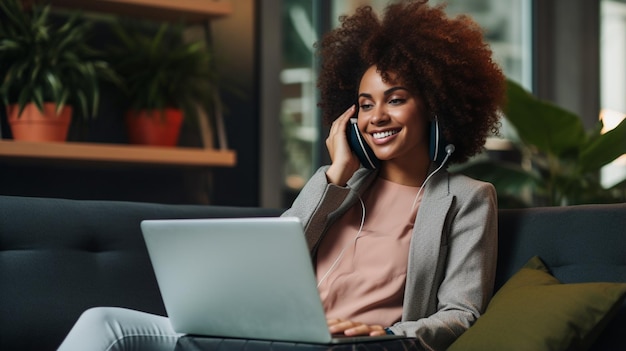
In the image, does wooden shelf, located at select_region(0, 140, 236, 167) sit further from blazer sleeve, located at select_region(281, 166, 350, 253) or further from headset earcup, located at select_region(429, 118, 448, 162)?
headset earcup, located at select_region(429, 118, 448, 162)

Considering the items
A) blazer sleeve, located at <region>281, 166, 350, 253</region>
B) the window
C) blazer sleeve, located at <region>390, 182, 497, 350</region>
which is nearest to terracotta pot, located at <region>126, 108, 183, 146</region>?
blazer sleeve, located at <region>281, 166, 350, 253</region>

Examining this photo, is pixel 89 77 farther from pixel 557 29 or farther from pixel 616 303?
pixel 557 29

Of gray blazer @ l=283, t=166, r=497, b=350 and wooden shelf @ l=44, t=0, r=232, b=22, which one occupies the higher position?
wooden shelf @ l=44, t=0, r=232, b=22

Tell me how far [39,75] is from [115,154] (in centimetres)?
38

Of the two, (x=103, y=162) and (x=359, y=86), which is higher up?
(x=359, y=86)

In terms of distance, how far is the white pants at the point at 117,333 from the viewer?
1.68 metres

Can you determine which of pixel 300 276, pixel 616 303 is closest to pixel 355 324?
pixel 300 276

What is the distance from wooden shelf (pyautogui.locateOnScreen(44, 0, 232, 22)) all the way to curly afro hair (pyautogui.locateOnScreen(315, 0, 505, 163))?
1.27 meters

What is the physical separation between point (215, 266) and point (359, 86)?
2.57 ft

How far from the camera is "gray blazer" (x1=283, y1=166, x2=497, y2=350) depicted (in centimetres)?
188

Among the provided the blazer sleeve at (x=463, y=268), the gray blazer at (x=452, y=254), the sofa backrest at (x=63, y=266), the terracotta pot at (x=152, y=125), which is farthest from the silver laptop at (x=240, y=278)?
the terracotta pot at (x=152, y=125)

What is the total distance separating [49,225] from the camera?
212 centimetres

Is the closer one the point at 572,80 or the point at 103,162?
the point at 103,162

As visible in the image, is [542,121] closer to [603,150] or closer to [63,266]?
[603,150]
